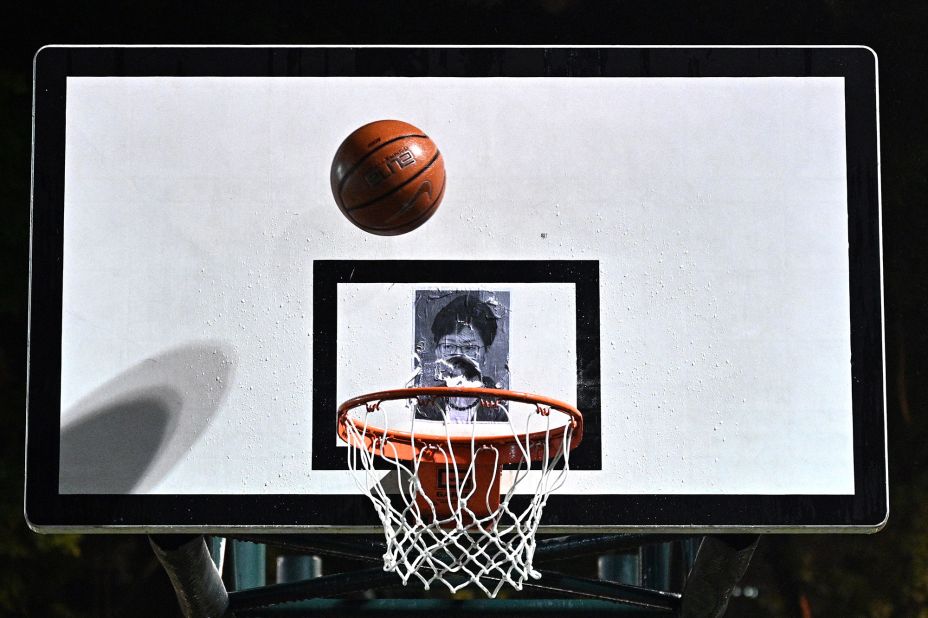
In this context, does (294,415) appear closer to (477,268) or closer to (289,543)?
(477,268)

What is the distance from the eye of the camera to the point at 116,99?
2.75 metres

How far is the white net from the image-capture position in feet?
7.98

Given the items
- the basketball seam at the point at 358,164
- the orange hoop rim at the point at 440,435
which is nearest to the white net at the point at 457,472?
the orange hoop rim at the point at 440,435

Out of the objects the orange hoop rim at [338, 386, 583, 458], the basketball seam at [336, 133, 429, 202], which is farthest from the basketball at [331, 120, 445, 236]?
the orange hoop rim at [338, 386, 583, 458]

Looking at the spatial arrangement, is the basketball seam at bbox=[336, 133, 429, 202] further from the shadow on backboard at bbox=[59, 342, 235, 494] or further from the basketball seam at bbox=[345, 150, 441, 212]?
the shadow on backboard at bbox=[59, 342, 235, 494]

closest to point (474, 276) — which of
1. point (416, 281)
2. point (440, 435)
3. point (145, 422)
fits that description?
point (416, 281)

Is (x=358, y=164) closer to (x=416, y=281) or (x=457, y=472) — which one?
(x=416, y=281)

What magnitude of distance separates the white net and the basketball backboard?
0.22 ft

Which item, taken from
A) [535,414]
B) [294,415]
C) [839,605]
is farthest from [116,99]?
[839,605]

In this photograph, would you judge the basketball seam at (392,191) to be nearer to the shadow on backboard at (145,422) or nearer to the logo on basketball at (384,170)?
the logo on basketball at (384,170)

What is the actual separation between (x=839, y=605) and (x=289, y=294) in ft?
16.3
